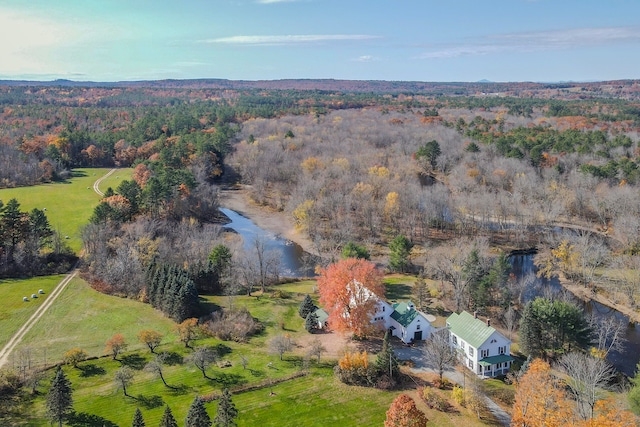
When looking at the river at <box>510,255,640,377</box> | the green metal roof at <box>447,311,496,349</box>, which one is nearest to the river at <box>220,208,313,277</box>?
the green metal roof at <box>447,311,496,349</box>

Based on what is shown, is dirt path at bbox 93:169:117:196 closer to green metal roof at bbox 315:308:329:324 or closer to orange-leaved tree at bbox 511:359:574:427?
green metal roof at bbox 315:308:329:324

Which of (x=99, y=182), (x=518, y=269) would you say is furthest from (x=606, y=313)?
(x=99, y=182)

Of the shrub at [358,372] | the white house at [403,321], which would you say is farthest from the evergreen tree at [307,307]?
the shrub at [358,372]

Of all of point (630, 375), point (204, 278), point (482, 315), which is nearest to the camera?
point (630, 375)

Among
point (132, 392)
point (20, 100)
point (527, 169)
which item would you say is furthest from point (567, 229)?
point (20, 100)

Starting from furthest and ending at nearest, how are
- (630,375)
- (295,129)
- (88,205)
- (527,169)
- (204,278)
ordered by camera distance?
1. (295,129)
2. (527,169)
3. (88,205)
4. (204,278)
5. (630,375)

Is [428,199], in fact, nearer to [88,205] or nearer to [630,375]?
[630,375]
